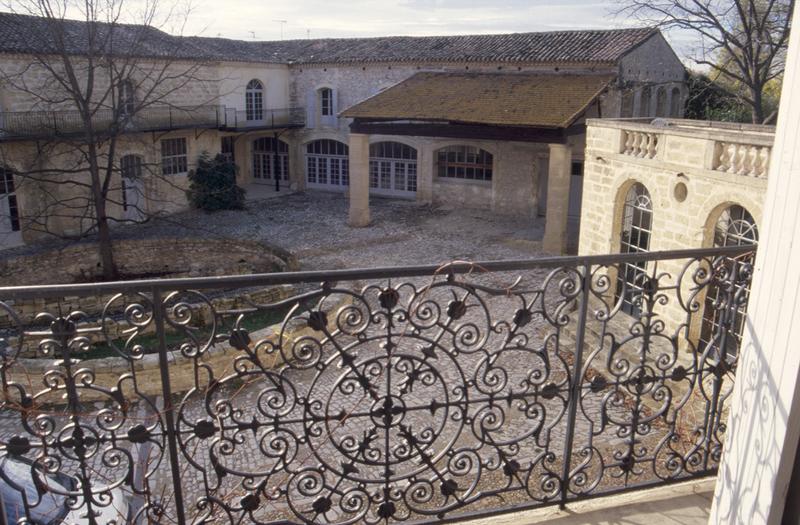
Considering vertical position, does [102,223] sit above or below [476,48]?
below

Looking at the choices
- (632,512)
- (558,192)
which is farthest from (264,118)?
(632,512)

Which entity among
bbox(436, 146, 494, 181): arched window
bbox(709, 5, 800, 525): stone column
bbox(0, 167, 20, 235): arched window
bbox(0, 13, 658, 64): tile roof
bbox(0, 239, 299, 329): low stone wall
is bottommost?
bbox(0, 239, 299, 329): low stone wall

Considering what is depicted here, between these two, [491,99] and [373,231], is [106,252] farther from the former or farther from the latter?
[491,99]

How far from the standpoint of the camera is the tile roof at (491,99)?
17.3 metres

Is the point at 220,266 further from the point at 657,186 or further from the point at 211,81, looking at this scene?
the point at 657,186

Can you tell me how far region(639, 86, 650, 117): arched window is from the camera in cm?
2059

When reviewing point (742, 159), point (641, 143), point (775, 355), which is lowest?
point (775, 355)

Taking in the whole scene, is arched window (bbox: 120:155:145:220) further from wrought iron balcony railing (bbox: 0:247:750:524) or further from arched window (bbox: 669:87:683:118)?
arched window (bbox: 669:87:683:118)

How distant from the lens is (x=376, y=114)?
63.6ft

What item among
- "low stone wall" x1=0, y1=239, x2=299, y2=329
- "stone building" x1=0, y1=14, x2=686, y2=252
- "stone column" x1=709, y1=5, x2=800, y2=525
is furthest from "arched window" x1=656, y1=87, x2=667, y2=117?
"stone column" x1=709, y1=5, x2=800, y2=525

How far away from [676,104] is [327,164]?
1405cm

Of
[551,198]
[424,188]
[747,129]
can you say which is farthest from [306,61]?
[747,129]

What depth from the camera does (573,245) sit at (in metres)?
17.9

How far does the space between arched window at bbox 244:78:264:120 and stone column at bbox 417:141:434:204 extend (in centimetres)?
733
